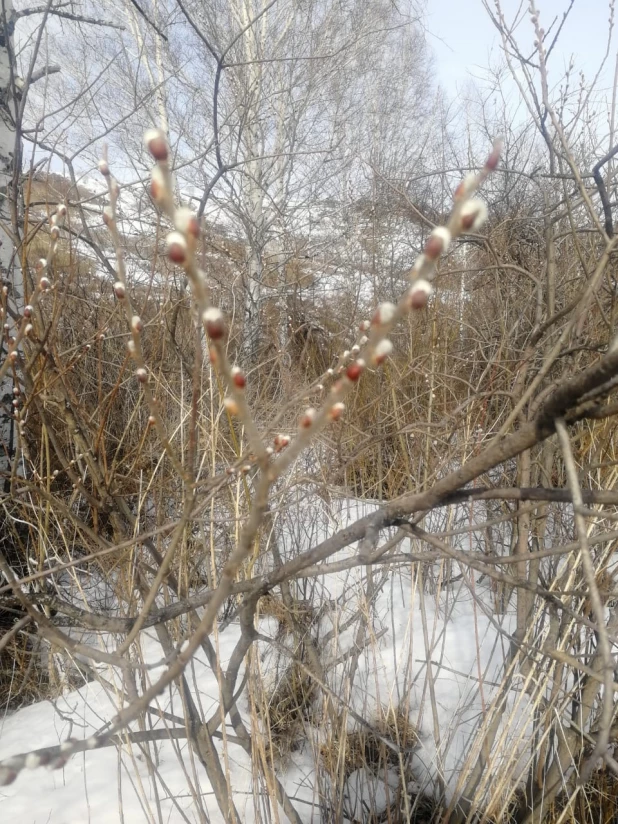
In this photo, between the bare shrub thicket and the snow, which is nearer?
the bare shrub thicket

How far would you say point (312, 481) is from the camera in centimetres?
95

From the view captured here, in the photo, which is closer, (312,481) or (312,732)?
(312,481)

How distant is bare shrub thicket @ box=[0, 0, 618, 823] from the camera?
1.64 feet

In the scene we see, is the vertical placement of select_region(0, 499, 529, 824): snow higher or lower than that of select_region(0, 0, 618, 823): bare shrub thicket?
lower

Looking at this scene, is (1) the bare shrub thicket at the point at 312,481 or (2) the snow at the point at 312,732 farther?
(2) the snow at the point at 312,732

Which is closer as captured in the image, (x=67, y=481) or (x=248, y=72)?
(x=67, y=481)

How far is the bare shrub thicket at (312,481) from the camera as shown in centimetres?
50

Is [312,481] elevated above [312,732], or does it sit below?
above

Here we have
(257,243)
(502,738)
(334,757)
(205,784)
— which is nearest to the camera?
(502,738)

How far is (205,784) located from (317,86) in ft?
15.3

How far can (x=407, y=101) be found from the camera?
6441 mm

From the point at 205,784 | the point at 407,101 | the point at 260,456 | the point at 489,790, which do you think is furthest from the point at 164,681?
the point at 407,101

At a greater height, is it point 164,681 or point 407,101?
→ point 407,101

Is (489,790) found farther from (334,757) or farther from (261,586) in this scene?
(261,586)
